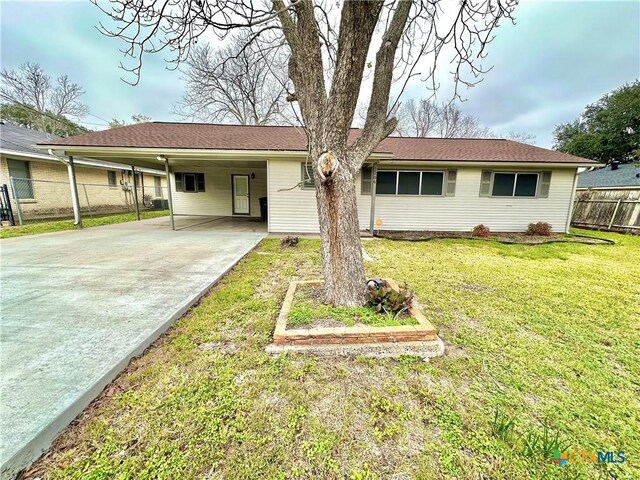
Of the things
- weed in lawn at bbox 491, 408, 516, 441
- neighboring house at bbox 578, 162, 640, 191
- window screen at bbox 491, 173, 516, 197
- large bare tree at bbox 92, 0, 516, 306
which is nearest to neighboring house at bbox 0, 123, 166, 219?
large bare tree at bbox 92, 0, 516, 306

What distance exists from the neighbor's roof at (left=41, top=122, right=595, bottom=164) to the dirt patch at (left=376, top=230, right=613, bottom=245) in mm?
2564

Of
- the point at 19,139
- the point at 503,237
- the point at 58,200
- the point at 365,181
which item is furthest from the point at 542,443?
the point at 19,139

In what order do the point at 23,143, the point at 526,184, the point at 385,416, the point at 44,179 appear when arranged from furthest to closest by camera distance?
the point at 44,179, the point at 23,143, the point at 526,184, the point at 385,416

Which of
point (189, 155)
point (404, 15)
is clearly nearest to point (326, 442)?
point (404, 15)

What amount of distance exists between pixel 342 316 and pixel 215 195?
1190cm

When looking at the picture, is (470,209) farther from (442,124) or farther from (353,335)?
(442,124)

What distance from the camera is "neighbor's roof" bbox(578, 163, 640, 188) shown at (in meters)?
13.3

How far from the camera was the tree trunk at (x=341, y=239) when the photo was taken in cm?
271

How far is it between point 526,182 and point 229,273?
10.8 metres

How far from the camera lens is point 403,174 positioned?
31.5ft

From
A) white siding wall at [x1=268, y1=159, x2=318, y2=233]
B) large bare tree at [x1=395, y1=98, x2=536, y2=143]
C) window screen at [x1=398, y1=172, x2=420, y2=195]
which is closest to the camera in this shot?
white siding wall at [x1=268, y1=159, x2=318, y2=233]

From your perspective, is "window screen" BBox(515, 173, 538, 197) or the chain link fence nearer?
"window screen" BBox(515, 173, 538, 197)

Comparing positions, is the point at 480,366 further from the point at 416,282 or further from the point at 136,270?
the point at 136,270

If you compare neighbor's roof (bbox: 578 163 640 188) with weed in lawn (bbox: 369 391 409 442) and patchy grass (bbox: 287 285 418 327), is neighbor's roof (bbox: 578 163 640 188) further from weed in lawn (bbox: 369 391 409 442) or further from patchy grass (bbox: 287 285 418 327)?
weed in lawn (bbox: 369 391 409 442)
